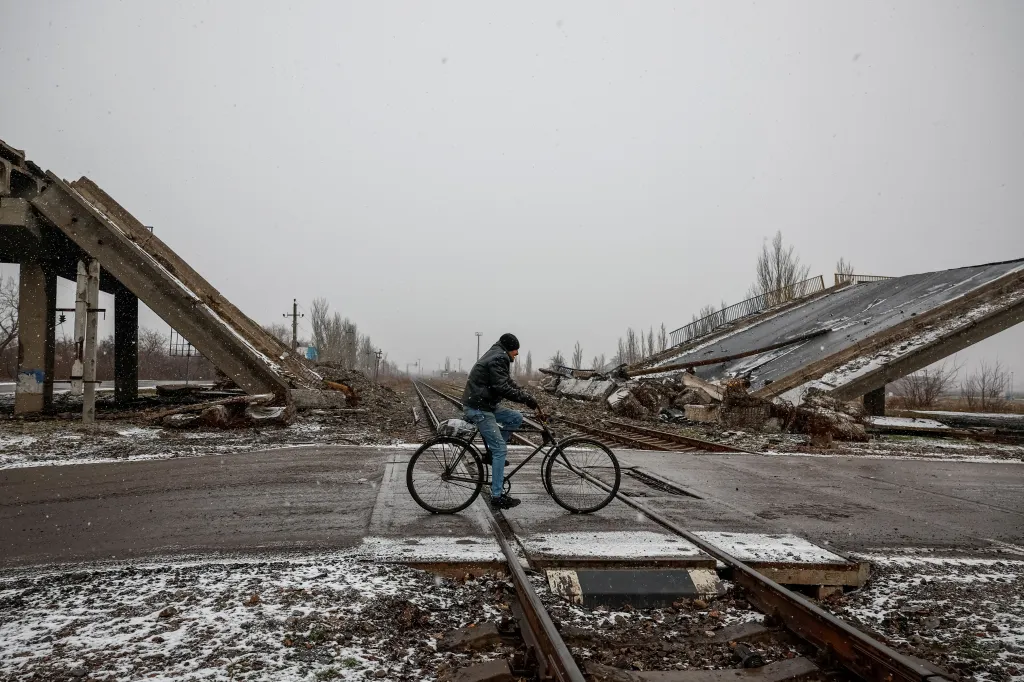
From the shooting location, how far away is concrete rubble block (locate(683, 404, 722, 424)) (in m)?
18.9

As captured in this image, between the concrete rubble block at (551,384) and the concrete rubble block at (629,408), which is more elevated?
the concrete rubble block at (551,384)

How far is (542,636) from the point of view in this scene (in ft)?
11.4

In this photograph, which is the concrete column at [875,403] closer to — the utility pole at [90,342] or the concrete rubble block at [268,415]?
the concrete rubble block at [268,415]

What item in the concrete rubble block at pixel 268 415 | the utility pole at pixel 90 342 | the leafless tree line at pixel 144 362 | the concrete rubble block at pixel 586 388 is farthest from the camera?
the leafless tree line at pixel 144 362

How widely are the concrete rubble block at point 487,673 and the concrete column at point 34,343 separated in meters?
19.4

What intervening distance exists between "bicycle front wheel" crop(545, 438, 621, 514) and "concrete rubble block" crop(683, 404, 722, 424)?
42.5 ft

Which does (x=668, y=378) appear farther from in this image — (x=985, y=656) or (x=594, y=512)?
(x=985, y=656)

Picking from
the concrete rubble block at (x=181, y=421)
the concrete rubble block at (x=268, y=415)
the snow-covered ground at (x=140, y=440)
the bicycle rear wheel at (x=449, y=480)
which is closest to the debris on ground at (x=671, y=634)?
the bicycle rear wheel at (x=449, y=480)

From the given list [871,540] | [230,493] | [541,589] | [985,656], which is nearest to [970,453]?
[871,540]

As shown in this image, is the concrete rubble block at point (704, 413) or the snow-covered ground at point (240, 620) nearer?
the snow-covered ground at point (240, 620)

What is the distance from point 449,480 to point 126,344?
23.4 meters

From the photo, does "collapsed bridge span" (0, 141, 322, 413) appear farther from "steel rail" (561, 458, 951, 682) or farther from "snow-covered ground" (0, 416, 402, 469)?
"steel rail" (561, 458, 951, 682)

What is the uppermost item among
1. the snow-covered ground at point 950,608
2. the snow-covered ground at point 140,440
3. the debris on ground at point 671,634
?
the snow-covered ground at point 140,440

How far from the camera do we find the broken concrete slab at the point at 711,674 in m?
3.26
